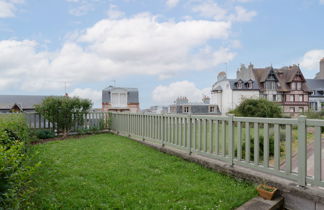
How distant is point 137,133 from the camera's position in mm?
7008

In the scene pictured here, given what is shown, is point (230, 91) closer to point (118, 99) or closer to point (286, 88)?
point (286, 88)

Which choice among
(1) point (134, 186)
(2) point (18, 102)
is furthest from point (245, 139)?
(2) point (18, 102)

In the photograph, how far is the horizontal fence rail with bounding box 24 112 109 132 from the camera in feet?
29.7

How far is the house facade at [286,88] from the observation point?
3222cm

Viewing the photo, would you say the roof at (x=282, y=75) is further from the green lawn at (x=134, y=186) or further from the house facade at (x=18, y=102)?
the house facade at (x=18, y=102)

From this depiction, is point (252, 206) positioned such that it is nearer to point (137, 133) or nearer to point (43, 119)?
point (137, 133)

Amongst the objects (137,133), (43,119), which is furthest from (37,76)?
(137,133)

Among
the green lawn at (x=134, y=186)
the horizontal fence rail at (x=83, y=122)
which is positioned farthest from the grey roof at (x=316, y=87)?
the green lawn at (x=134, y=186)

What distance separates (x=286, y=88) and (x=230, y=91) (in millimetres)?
10088

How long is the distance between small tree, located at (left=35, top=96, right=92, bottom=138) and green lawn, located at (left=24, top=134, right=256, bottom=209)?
493cm

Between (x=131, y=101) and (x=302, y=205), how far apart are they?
2675cm

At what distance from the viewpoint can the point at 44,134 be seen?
28.0 ft

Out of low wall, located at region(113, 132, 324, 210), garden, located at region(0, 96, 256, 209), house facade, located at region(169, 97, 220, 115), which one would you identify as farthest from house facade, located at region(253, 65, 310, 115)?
garden, located at region(0, 96, 256, 209)

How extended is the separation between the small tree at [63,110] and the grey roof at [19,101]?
22.9 meters
